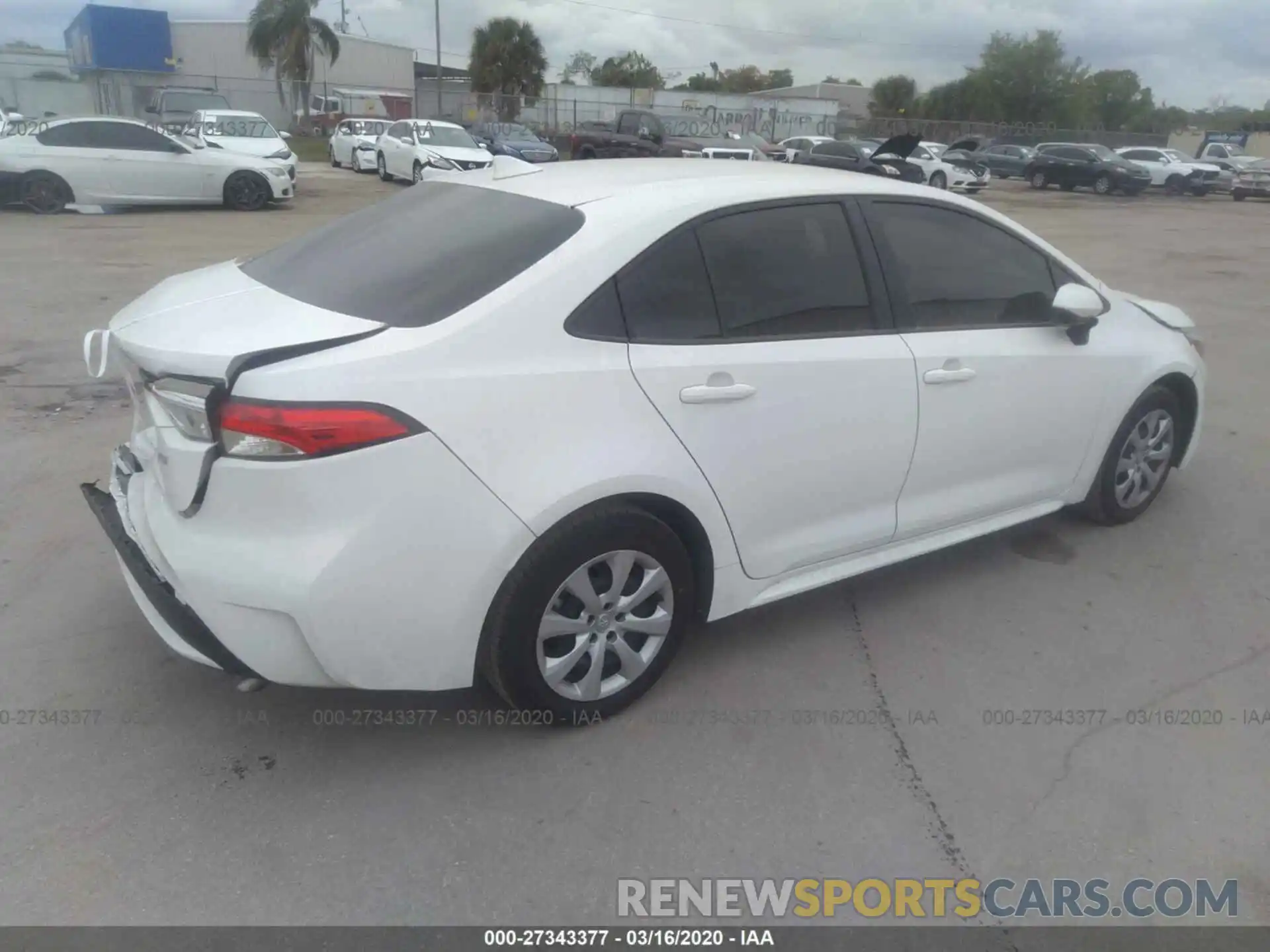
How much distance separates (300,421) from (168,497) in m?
0.54

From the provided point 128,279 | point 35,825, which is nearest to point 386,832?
point 35,825

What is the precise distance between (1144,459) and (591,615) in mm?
3059

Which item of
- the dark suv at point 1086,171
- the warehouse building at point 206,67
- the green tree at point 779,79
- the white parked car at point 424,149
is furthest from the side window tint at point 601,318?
the green tree at point 779,79

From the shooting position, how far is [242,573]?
2.55 m

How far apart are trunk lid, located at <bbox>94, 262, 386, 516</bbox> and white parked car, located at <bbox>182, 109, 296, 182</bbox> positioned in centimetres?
1774

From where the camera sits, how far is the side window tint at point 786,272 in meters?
3.21

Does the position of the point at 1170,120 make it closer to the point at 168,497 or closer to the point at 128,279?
the point at 128,279

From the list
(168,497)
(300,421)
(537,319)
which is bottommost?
(168,497)

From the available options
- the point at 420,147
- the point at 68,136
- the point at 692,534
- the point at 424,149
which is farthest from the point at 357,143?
the point at 692,534

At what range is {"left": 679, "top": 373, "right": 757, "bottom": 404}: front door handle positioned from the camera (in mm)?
3002

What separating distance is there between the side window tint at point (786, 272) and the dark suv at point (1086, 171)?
1219 inches

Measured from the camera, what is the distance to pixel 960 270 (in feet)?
12.5

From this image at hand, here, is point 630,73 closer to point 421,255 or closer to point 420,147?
point 420,147

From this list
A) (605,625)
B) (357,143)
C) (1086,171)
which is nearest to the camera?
(605,625)
